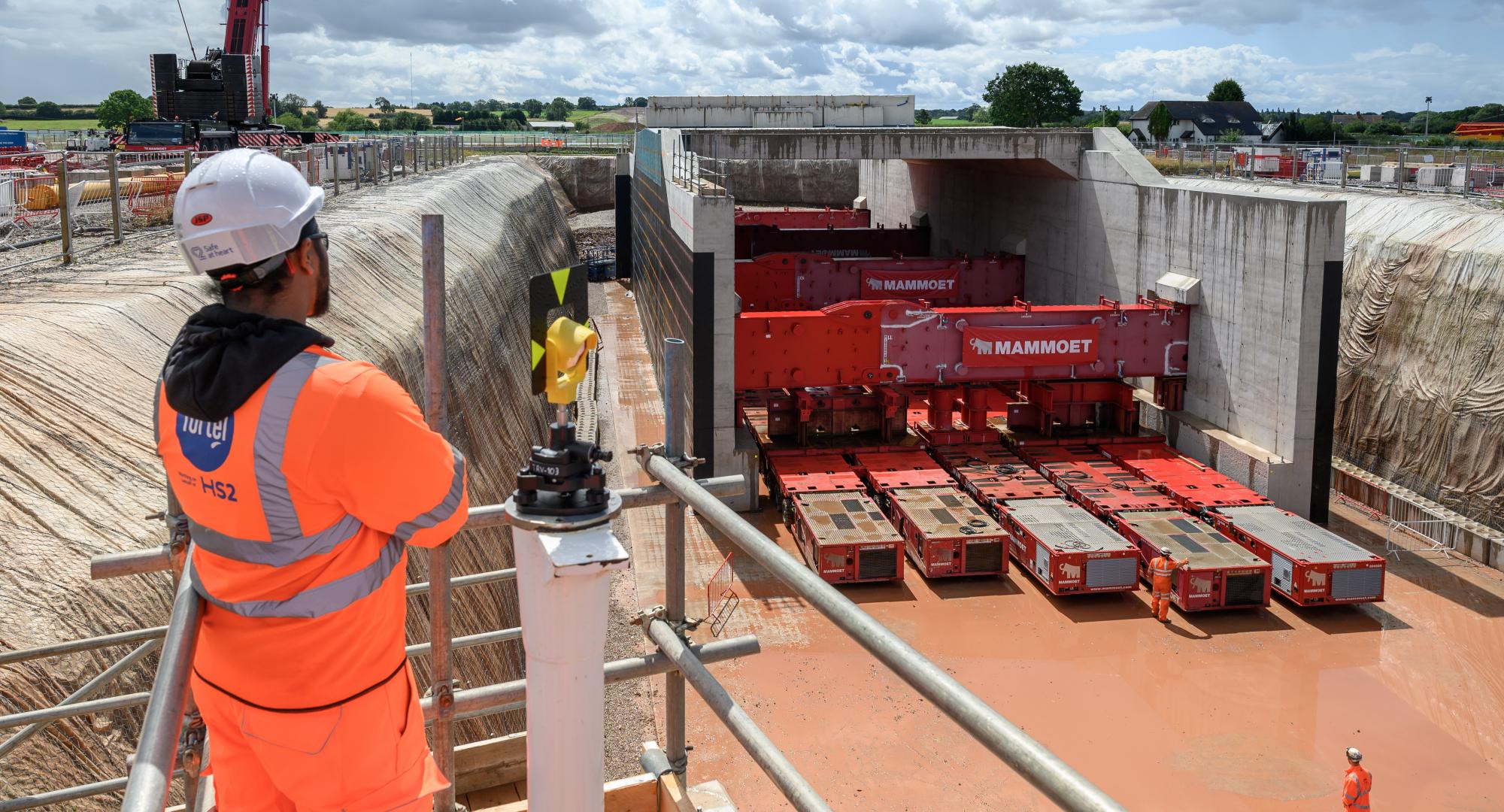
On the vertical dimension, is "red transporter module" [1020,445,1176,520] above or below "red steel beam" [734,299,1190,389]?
below

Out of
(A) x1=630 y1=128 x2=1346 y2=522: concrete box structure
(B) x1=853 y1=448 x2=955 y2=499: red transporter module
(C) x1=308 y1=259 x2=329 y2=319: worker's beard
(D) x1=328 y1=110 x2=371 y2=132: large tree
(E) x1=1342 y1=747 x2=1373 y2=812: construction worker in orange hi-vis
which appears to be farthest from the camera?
(D) x1=328 y1=110 x2=371 y2=132: large tree

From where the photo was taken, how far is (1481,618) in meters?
17.2

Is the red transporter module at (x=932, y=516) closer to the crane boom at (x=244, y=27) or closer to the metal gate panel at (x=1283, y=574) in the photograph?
the metal gate panel at (x=1283, y=574)

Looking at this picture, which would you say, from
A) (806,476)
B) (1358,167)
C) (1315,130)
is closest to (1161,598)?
(806,476)

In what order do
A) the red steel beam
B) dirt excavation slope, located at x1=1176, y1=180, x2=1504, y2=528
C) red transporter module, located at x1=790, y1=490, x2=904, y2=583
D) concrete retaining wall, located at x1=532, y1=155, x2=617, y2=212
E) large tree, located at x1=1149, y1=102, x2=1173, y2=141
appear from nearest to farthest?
1. red transporter module, located at x1=790, y1=490, x2=904, y2=583
2. the red steel beam
3. dirt excavation slope, located at x1=1176, y1=180, x2=1504, y2=528
4. concrete retaining wall, located at x1=532, y1=155, x2=617, y2=212
5. large tree, located at x1=1149, y1=102, x2=1173, y2=141

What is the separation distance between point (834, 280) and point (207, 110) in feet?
62.7

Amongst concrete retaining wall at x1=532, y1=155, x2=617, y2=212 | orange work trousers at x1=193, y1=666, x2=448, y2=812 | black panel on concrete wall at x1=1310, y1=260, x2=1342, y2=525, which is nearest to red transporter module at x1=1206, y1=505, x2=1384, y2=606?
black panel on concrete wall at x1=1310, y1=260, x2=1342, y2=525

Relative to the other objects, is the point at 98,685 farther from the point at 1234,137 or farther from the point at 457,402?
the point at 1234,137

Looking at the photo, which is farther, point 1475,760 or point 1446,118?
point 1446,118

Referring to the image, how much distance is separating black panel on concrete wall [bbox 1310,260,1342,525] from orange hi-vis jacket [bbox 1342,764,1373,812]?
9883 mm

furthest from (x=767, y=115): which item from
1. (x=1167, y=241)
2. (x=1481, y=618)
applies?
(x=1481, y=618)

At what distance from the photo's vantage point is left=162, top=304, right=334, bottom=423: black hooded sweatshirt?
2.91m

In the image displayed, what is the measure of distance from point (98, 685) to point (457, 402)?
949 cm

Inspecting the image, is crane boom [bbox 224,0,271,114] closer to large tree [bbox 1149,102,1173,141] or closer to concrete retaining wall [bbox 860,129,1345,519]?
concrete retaining wall [bbox 860,129,1345,519]
